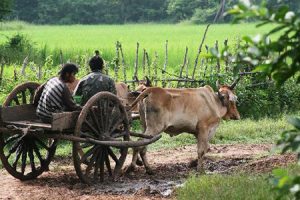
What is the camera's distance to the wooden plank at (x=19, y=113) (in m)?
8.42

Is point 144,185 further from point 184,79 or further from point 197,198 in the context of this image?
point 184,79

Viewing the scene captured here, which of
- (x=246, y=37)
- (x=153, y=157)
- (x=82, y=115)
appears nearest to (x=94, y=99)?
(x=82, y=115)

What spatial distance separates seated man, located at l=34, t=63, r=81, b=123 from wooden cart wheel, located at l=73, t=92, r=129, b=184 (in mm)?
249

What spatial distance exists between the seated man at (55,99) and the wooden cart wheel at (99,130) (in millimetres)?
249

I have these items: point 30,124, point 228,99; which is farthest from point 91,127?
point 228,99

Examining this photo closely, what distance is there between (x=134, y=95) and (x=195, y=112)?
1.26m

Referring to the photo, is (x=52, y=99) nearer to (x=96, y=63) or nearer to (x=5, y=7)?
(x=96, y=63)

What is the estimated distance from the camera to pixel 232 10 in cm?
237

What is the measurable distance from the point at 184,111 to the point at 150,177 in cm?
105

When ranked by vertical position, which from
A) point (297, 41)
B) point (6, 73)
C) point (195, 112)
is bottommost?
point (6, 73)

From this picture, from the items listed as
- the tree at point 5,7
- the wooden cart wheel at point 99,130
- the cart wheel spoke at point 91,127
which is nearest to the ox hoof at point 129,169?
the wooden cart wheel at point 99,130

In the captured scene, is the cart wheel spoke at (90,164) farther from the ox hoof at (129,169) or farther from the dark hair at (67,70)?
the dark hair at (67,70)

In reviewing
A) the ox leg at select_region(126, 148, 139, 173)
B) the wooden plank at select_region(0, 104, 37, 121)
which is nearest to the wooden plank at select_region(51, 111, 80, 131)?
the wooden plank at select_region(0, 104, 37, 121)

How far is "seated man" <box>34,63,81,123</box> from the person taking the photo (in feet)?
27.0
